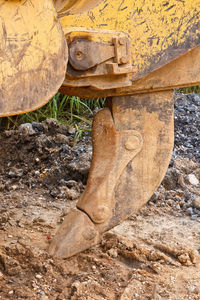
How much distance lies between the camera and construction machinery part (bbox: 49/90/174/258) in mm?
2340

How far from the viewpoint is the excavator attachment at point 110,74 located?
1.67 metres

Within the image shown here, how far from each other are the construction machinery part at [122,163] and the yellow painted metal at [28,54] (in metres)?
0.65

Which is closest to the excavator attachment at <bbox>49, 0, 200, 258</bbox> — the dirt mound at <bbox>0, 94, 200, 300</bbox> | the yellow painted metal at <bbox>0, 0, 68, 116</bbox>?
the dirt mound at <bbox>0, 94, 200, 300</bbox>

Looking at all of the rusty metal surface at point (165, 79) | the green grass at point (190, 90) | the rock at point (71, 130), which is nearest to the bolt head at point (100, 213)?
the rusty metal surface at point (165, 79)

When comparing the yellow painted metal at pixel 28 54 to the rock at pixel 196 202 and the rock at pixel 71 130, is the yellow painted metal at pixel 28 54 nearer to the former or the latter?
the rock at pixel 196 202

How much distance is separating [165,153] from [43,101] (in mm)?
833

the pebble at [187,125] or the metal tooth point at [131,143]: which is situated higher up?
the metal tooth point at [131,143]

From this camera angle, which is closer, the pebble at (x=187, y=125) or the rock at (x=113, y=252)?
the rock at (x=113, y=252)

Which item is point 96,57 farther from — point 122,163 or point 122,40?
point 122,163

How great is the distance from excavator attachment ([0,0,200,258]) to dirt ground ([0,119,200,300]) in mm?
160

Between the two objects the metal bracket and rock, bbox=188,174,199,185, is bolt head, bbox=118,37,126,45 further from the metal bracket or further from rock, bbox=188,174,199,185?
rock, bbox=188,174,199,185

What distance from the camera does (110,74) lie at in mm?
1991

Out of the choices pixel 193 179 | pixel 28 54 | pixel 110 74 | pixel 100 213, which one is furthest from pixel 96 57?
pixel 193 179

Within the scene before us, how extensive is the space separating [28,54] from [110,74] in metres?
0.42
